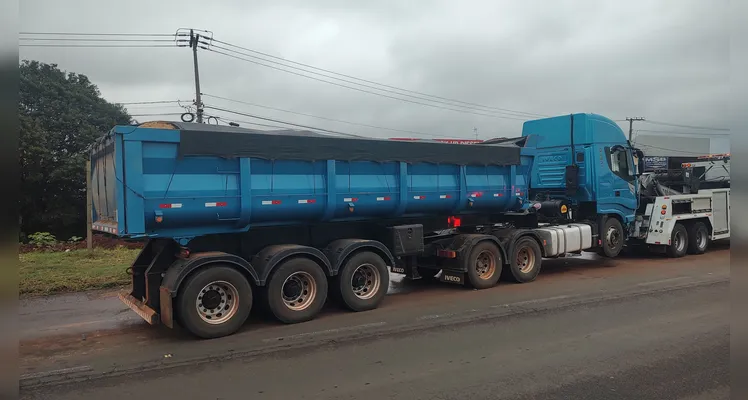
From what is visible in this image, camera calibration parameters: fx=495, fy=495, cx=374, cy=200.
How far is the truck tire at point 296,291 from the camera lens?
7.16 metres

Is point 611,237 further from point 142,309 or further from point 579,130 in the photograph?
point 142,309

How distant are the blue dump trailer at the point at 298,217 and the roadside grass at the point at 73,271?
8.79 ft

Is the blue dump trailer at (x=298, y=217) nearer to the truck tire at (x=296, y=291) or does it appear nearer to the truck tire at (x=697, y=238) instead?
the truck tire at (x=296, y=291)

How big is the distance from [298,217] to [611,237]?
8.50 metres

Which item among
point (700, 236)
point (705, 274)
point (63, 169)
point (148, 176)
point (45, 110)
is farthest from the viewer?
point (45, 110)

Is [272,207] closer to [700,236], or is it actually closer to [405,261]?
[405,261]

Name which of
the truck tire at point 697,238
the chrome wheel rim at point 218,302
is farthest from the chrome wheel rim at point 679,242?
the chrome wheel rim at point 218,302

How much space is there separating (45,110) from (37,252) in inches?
711

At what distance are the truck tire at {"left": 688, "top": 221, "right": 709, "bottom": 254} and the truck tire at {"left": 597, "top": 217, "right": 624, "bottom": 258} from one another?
11.0ft

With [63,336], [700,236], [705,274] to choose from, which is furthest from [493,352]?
[700,236]

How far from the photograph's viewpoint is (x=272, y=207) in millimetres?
7500

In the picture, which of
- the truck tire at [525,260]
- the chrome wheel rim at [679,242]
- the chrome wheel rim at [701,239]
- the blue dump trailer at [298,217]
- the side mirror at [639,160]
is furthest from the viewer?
the chrome wheel rim at [701,239]

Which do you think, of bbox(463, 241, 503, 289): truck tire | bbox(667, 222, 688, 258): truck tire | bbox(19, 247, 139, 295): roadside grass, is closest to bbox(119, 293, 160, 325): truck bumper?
bbox(19, 247, 139, 295): roadside grass

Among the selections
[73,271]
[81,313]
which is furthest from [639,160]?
[73,271]
